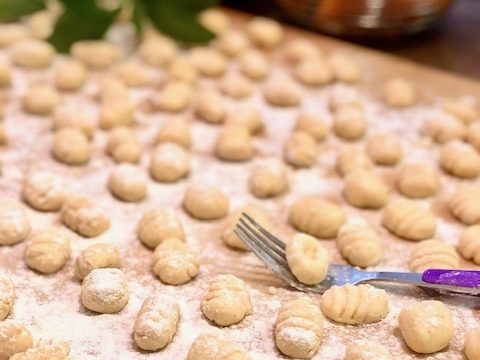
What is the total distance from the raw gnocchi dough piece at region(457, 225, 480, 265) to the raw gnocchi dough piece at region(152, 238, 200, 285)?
0.52m

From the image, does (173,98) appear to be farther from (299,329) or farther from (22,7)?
(299,329)

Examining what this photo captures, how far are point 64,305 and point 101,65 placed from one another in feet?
3.15

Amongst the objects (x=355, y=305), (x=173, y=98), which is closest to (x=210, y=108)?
(x=173, y=98)

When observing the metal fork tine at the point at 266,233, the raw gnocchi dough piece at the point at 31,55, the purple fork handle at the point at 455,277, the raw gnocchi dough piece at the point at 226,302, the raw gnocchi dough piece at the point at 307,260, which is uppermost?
the purple fork handle at the point at 455,277

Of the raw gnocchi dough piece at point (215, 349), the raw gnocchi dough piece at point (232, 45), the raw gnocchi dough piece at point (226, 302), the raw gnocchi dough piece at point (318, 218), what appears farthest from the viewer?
the raw gnocchi dough piece at point (232, 45)

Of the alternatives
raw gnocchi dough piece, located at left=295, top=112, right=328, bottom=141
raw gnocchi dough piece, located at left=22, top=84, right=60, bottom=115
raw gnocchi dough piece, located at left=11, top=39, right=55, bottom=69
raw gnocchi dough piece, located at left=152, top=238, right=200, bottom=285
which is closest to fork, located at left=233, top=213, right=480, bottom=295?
raw gnocchi dough piece, located at left=152, top=238, right=200, bottom=285

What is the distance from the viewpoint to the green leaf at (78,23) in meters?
2.06

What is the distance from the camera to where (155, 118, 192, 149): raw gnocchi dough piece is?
1723mm

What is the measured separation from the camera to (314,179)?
166 centimetres

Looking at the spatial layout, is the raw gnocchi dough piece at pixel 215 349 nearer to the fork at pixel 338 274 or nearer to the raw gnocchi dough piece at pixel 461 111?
the fork at pixel 338 274

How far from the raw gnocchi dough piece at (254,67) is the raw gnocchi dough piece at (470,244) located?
0.82 m

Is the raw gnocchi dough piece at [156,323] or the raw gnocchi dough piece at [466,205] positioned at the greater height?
the raw gnocchi dough piece at [466,205]

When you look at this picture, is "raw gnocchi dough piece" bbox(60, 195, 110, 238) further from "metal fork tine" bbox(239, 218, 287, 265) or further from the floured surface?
"metal fork tine" bbox(239, 218, 287, 265)

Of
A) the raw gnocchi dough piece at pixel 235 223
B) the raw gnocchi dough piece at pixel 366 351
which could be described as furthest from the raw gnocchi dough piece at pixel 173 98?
the raw gnocchi dough piece at pixel 366 351
